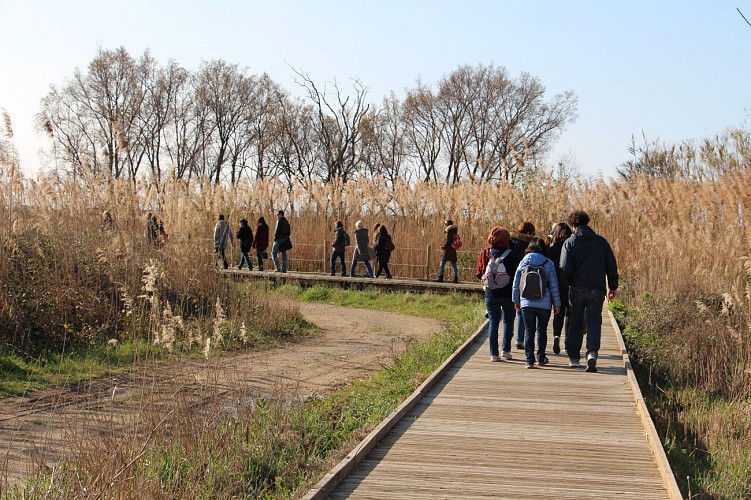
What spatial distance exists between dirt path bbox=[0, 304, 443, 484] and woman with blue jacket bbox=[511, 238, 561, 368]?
251 centimetres

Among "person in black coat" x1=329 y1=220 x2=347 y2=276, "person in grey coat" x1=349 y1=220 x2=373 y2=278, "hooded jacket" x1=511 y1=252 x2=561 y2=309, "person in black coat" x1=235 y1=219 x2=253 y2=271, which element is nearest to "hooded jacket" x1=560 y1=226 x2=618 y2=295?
"hooded jacket" x1=511 y1=252 x2=561 y2=309

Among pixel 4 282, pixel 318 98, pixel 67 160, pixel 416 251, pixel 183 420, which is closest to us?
pixel 183 420

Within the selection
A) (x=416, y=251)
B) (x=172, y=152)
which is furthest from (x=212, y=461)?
(x=172, y=152)

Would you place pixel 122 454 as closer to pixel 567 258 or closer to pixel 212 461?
pixel 212 461

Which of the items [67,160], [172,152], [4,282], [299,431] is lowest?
[299,431]

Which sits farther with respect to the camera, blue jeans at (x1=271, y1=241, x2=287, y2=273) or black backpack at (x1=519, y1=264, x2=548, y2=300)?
blue jeans at (x1=271, y1=241, x2=287, y2=273)

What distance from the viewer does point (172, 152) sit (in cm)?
6062

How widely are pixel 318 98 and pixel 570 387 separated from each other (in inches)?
1917

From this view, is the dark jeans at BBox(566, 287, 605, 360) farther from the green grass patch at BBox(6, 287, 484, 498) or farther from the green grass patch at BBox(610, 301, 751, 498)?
the green grass patch at BBox(6, 287, 484, 498)

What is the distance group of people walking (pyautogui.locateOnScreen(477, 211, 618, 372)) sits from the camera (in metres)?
10.7

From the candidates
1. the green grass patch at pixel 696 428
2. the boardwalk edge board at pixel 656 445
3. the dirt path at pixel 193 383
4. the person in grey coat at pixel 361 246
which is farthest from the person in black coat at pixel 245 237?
the boardwalk edge board at pixel 656 445

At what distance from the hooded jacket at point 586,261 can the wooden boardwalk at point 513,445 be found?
1.09m

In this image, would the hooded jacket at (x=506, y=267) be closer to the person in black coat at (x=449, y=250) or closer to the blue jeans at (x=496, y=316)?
the blue jeans at (x=496, y=316)

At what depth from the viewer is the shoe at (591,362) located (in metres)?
10.8
